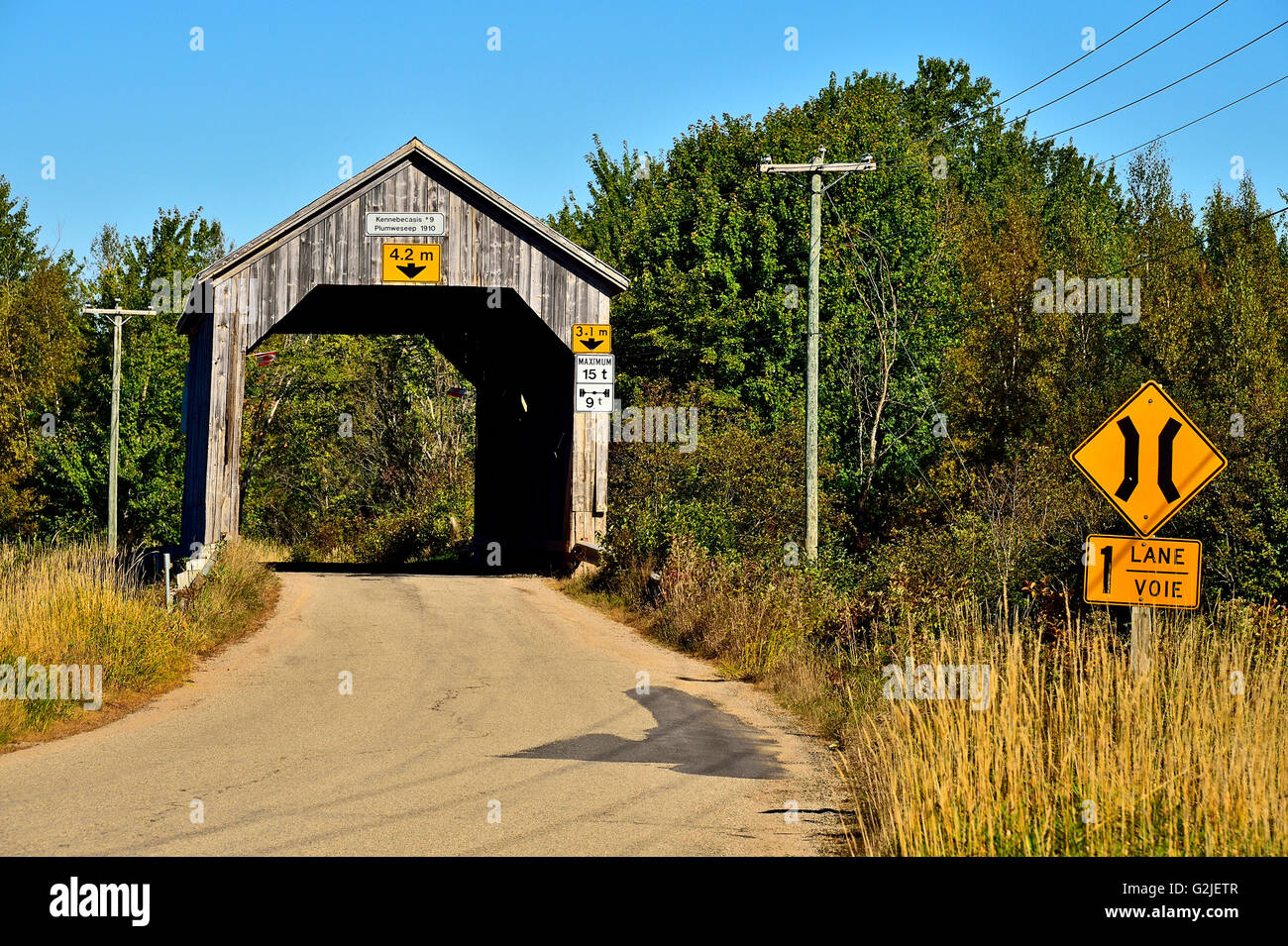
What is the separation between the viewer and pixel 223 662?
1505cm

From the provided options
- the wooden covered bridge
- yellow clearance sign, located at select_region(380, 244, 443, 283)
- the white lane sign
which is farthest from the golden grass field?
the white lane sign

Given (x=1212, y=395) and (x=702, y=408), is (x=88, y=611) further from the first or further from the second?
(x=1212, y=395)

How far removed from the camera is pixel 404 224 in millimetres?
24719

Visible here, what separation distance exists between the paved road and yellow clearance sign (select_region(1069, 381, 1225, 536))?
308 centimetres

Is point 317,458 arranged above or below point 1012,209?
below

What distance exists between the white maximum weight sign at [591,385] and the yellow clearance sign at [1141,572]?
1566cm

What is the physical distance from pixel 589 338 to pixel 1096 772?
63.9 ft

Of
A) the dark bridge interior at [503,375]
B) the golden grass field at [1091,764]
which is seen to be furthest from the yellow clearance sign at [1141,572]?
the dark bridge interior at [503,375]

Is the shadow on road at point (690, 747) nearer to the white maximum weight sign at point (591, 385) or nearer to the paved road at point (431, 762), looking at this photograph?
the paved road at point (431, 762)

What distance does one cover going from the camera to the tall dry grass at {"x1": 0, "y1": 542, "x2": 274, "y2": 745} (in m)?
12.3

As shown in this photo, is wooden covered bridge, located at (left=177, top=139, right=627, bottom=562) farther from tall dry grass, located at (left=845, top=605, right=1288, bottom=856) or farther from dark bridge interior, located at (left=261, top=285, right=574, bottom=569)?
tall dry grass, located at (left=845, top=605, right=1288, bottom=856)

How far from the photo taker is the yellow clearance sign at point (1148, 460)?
912 cm
